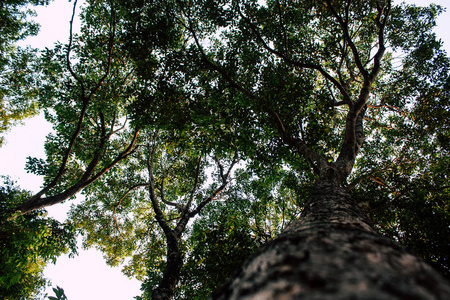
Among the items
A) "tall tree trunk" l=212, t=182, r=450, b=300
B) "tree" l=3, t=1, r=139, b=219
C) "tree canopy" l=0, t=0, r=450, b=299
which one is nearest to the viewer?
"tall tree trunk" l=212, t=182, r=450, b=300

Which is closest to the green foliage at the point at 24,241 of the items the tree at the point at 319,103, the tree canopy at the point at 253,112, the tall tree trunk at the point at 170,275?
the tree canopy at the point at 253,112

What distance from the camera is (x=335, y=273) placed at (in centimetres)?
71

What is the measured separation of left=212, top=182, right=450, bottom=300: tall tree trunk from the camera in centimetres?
61

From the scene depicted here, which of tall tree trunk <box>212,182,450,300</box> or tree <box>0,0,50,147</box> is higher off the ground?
tree <box>0,0,50,147</box>

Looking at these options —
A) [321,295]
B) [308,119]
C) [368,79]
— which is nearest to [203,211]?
[308,119]

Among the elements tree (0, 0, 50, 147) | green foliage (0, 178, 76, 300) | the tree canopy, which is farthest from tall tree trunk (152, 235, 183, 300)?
tree (0, 0, 50, 147)

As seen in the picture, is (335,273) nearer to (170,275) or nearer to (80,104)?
(170,275)

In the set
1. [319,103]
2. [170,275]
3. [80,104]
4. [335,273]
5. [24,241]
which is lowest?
[335,273]

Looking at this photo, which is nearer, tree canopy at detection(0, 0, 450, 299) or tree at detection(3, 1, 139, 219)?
tree canopy at detection(0, 0, 450, 299)

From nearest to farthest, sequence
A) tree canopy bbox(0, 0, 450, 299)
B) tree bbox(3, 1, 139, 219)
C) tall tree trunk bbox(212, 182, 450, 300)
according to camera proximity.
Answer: tall tree trunk bbox(212, 182, 450, 300) → tree canopy bbox(0, 0, 450, 299) → tree bbox(3, 1, 139, 219)

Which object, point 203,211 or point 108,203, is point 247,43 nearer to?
point 203,211

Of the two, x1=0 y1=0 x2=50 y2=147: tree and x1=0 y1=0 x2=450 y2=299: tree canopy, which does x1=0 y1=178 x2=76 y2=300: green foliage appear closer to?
x1=0 y1=0 x2=450 y2=299: tree canopy

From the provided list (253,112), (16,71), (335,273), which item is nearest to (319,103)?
(253,112)

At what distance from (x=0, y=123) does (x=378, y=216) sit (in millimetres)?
23607
